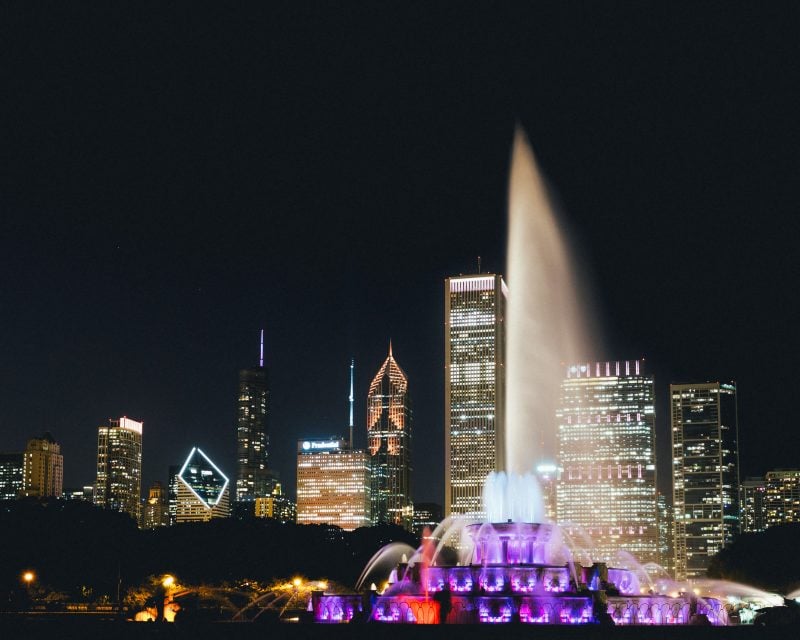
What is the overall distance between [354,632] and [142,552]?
167 feet

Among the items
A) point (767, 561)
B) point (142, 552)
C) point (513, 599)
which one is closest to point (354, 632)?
point (513, 599)

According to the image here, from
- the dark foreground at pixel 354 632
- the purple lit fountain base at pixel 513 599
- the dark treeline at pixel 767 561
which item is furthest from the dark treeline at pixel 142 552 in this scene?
the dark treeline at pixel 767 561

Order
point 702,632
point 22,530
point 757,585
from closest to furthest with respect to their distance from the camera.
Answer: point 702,632
point 22,530
point 757,585

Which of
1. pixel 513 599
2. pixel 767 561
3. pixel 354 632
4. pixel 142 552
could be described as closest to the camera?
pixel 354 632

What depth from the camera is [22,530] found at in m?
84.8

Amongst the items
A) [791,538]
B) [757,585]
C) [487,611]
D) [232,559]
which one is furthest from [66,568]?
[791,538]

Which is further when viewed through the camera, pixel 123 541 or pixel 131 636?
pixel 123 541

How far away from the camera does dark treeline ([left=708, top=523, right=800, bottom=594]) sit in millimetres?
102688

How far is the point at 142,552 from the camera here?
88.4 metres

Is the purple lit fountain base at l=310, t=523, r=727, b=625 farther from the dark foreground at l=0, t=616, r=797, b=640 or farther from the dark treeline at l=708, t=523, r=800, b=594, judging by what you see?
the dark treeline at l=708, t=523, r=800, b=594

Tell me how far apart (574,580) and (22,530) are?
50.6 m

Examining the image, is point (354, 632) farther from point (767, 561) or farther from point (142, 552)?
point (767, 561)

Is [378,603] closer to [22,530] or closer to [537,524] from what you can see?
[537,524]

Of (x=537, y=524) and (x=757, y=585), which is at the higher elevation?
(x=537, y=524)
